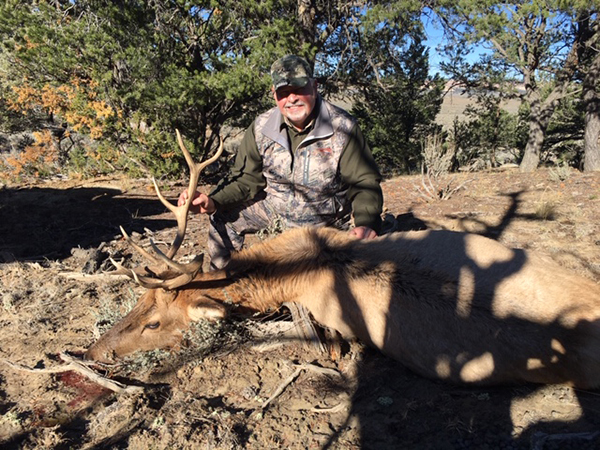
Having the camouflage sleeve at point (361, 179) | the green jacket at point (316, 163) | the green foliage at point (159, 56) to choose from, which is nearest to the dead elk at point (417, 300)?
the camouflage sleeve at point (361, 179)

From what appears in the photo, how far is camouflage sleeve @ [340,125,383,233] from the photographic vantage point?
404cm

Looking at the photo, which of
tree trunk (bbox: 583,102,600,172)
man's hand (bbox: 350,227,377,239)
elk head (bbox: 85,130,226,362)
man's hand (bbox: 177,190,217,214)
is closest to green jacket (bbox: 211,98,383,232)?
man's hand (bbox: 177,190,217,214)

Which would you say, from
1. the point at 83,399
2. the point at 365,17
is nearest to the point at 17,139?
the point at 365,17

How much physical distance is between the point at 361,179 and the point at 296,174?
27.3 inches

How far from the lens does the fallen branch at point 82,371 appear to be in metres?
3.05

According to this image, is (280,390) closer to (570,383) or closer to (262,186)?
(570,383)

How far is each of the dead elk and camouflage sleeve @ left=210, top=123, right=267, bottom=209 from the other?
43.1 inches

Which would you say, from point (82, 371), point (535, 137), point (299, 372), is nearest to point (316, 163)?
point (299, 372)

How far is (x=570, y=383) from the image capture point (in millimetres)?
2600

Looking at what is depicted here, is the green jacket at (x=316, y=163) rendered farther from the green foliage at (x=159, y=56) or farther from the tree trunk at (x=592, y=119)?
the tree trunk at (x=592, y=119)

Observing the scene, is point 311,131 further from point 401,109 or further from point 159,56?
point 401,109

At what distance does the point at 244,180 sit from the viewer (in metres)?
4.67

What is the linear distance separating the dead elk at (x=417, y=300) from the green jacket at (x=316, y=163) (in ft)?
2.68

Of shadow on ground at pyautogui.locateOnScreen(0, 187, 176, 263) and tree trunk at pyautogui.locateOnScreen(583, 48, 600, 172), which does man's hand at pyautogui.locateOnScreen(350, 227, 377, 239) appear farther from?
tree trunk at pyautogui.locateOnScreen(583, 48, 600, 172)
